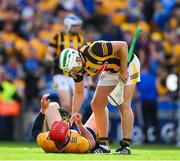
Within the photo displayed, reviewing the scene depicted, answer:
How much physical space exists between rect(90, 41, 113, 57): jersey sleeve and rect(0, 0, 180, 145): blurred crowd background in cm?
658

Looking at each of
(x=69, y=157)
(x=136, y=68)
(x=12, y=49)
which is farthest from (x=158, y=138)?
(x=69, y=157)

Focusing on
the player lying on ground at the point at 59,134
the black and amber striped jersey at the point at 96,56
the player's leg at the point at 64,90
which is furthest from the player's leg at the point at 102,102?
the player's leg at the point at 64,90

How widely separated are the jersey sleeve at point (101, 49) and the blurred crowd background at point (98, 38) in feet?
21.6

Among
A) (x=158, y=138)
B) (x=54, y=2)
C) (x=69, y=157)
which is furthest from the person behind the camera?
(x=54, y=2)

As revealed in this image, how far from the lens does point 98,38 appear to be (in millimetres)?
21391

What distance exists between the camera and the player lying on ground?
11.0 metres

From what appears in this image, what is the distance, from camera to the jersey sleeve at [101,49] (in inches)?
437

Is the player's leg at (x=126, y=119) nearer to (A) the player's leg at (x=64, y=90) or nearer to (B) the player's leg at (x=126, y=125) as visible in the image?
(B) the player's leg at (x=126, y=125)

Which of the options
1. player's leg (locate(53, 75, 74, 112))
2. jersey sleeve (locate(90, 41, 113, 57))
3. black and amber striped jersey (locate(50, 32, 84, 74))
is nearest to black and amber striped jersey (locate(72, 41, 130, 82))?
jersey sleeve (locate(90, 41, 113, 57))

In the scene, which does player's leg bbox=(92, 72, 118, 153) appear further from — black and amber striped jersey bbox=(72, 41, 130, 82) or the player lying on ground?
black and amber striped jersey bbox=(72, 41, 130, 82)

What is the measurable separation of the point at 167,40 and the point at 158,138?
3.05 metres

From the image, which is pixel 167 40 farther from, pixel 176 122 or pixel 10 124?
pixel 10 124

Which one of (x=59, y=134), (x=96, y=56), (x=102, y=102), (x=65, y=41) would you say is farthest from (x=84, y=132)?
(x=65, y=41)

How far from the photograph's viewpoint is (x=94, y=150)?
11.7 m
